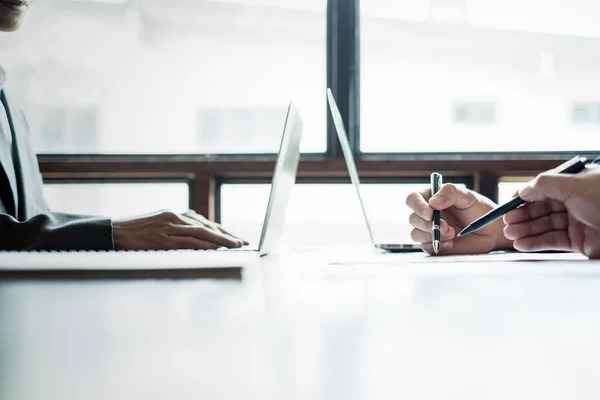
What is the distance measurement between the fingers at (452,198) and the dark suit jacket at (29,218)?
1.96 feet

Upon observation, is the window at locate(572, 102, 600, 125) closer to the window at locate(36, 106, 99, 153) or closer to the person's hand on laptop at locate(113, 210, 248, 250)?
the person's hand on laptop at locate(113, 210, 248, 250)

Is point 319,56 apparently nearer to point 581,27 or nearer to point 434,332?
point 581,27

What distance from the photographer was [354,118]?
1763mm

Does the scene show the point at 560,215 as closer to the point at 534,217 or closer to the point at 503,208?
the point at 534,217

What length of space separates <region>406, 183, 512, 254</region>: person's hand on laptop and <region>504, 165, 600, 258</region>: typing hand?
0.11 metres

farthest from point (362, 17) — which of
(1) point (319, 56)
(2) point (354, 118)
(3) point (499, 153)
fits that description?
(3) point (499, 153)

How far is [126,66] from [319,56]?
2.35ft

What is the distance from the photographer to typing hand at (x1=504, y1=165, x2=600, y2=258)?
0.67 metres

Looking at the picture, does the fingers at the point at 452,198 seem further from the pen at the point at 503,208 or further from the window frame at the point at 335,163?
the window frame at the point at 335,163

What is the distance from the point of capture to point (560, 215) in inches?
31.4

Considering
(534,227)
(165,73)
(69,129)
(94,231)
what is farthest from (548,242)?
(69,129)

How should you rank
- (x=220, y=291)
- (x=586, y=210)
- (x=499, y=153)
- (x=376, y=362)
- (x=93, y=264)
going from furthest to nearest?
(x=499, y=153) < (x=586, y=210) < (x=93, y=264) < (x=220, y=291) < (x=376, y=362)

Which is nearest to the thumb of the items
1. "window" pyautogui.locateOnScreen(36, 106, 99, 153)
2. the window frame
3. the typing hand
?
the typing hand

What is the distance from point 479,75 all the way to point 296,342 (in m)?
1.78
